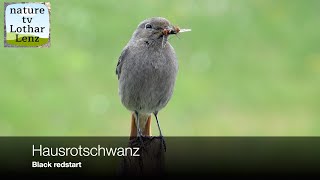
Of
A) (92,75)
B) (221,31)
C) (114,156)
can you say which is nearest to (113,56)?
(92,75)

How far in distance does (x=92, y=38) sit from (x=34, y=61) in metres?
0.79

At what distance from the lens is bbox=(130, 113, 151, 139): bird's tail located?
6.08 m

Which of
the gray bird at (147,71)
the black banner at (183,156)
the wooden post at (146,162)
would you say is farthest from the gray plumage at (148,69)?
the wooden post at (146,162)

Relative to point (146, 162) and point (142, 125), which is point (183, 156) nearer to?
point (142, 125)

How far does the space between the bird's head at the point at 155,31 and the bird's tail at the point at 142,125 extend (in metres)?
0.54

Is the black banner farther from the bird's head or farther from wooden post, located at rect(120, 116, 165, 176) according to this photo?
the bird's head

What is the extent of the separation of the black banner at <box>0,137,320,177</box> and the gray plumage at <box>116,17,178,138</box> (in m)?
0.34

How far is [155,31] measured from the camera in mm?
6105

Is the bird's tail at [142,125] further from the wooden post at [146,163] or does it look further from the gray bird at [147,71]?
the wooden post at [146,163]

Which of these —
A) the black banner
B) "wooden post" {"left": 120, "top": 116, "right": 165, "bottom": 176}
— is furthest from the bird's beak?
the black banner

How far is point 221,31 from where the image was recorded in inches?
468

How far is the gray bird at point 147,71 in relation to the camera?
6137 mm

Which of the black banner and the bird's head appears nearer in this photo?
the bird's head

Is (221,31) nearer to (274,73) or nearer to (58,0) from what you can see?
(274,73)
